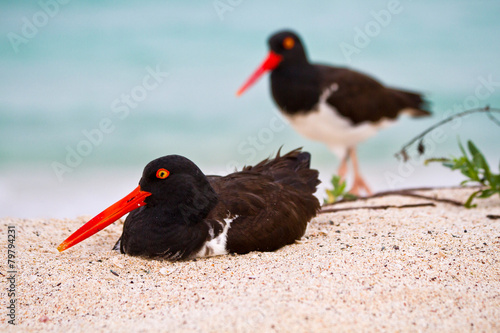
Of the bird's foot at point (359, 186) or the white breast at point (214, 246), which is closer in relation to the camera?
the white breast at point (214, 246)

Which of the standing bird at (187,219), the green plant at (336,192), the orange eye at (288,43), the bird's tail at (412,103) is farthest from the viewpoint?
the bird's tail at (412,103)

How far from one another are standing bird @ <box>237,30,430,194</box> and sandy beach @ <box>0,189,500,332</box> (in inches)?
135

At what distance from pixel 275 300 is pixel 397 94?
610cm

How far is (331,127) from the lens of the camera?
730cm

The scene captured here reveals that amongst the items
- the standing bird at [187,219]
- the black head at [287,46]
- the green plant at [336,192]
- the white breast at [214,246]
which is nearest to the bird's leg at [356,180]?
the black head at [287,46]

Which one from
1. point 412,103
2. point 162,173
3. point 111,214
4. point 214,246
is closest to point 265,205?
point 214,246

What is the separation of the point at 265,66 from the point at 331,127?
1.38 meters

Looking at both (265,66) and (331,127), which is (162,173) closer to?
(331,127)

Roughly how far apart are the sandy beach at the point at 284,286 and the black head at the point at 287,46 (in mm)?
4135

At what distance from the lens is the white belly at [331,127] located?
23.6 ft

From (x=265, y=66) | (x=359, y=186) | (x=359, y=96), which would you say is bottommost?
(x=359, y=186)

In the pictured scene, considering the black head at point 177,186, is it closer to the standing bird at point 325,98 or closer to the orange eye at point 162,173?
the orange eye at point 162,173

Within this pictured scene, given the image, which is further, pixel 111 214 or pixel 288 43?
pixel 288 43

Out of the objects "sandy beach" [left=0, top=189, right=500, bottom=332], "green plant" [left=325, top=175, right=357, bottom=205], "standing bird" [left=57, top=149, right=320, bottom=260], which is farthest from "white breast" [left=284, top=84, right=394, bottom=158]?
"standing bird" [left=57, top=149, right=320, bottom=260]
